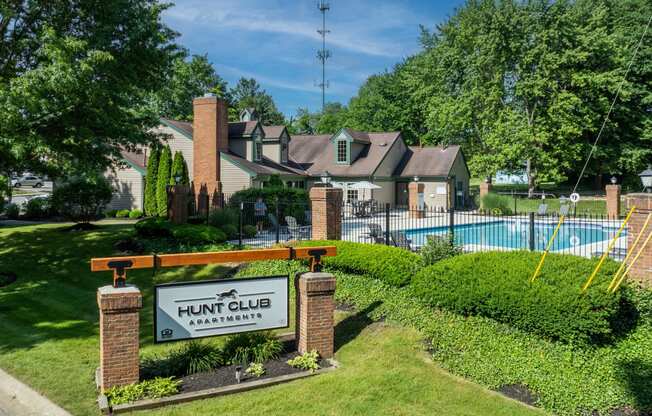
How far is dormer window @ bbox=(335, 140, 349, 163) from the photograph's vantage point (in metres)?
38.0

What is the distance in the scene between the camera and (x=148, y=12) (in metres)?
16.1

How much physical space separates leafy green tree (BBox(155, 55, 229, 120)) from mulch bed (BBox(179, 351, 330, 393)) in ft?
120

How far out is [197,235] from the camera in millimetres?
17000

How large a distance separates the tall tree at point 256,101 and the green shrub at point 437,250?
196 ft

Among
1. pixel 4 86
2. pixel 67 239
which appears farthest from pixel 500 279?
pixel 67 239

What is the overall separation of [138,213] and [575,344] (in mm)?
26068

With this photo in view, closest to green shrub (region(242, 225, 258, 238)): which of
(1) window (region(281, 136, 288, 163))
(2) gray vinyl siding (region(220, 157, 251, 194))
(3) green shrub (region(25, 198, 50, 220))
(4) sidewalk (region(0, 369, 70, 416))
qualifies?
(2) gray vinyl siding (region(220, 157, 251, 194))

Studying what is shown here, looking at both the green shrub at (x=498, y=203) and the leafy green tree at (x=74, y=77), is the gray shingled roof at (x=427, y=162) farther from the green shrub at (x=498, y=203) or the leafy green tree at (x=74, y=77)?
the leafy green tree at (x=74, y=77)

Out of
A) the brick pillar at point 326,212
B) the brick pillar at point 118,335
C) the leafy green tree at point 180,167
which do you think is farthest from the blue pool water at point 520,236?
the leafy green tree at point 180,167

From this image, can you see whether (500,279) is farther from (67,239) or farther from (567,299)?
(67,239)

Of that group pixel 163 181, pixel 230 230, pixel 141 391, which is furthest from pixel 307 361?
pixel 163 181

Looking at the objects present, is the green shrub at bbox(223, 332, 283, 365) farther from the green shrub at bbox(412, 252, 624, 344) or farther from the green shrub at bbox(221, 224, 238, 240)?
the green shrub at bbox(221, 224, 238, 240)

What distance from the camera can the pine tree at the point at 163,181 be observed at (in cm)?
2895

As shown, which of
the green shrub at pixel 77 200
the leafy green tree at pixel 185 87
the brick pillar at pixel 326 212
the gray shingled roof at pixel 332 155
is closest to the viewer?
the brick pillar at pixel 326 212
